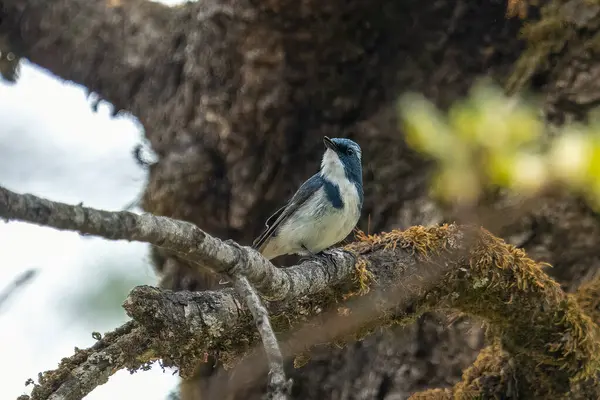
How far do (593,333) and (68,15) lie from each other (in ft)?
13.9

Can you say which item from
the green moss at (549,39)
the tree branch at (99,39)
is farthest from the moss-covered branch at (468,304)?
the tree branch at (99,39)

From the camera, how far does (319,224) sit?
3982mm

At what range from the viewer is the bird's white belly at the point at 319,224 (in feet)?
13.0

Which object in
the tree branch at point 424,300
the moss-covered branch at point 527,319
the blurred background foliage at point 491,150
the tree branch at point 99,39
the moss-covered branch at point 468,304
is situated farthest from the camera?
the tree branch at point 99,39

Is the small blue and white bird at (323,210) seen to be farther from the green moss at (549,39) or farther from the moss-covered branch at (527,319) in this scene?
the green moss at (549,39)

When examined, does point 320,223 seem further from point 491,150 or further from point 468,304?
point 491,150

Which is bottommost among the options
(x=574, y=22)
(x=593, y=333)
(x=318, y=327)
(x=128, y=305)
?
(x=593, y=333)

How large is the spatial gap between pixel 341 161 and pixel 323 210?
394mm

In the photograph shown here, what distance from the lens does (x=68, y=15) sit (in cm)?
550

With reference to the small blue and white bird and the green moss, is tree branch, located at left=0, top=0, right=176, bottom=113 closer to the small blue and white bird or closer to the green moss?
the small blue and white bird

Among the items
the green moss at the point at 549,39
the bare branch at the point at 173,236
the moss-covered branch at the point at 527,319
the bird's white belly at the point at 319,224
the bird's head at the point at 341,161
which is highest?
the bird's head at the point at 341,161

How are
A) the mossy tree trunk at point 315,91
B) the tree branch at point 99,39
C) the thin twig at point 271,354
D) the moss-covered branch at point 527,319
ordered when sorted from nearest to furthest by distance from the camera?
the thin twig at point 271,354
the moss-covered branch at point 527,319
the mossy tree trunk at point 315,91
the tree branch at point 99,39

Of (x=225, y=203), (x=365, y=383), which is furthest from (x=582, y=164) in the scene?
(x=225, y=203)

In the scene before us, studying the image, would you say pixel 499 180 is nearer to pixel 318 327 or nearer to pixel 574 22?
pixel 318 327
